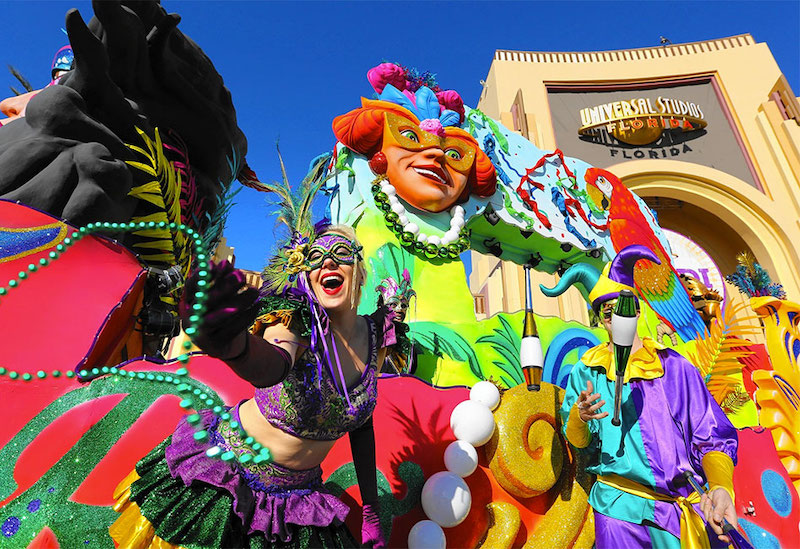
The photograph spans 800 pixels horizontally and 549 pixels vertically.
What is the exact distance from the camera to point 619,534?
1805mm

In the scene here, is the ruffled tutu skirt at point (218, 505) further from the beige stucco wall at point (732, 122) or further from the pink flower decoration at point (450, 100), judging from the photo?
the beige stucco wall at point (732, 122)

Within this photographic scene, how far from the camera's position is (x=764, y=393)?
3.88 metres

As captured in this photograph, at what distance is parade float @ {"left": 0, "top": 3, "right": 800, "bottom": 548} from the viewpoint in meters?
1.60

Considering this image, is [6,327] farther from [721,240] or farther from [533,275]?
[721,240]

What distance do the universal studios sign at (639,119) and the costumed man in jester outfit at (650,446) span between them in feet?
29.1

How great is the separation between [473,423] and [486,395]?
198mm

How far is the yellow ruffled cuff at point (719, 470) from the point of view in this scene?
1710mm

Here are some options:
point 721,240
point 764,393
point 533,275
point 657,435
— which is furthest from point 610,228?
point 721,240

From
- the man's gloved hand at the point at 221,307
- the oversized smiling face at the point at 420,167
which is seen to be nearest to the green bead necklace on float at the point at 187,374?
the man's gloved hand at the point at 221,307

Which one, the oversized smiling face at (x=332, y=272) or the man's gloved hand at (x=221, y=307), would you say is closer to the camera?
the man's gloved hand at (x=221, y=307)

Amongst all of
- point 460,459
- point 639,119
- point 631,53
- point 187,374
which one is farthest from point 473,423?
point 631,53

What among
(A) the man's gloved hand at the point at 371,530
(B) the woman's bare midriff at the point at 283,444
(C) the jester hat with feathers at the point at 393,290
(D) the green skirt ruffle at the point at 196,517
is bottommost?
(A) the man's gloved hand at the point at 371,530

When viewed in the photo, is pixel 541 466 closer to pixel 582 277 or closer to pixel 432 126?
pixel 582 277

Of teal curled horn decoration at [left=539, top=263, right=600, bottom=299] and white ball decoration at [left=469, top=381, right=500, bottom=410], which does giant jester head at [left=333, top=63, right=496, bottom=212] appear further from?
white ball decoration at [left=469, top=381, right=500, bottom=410]
